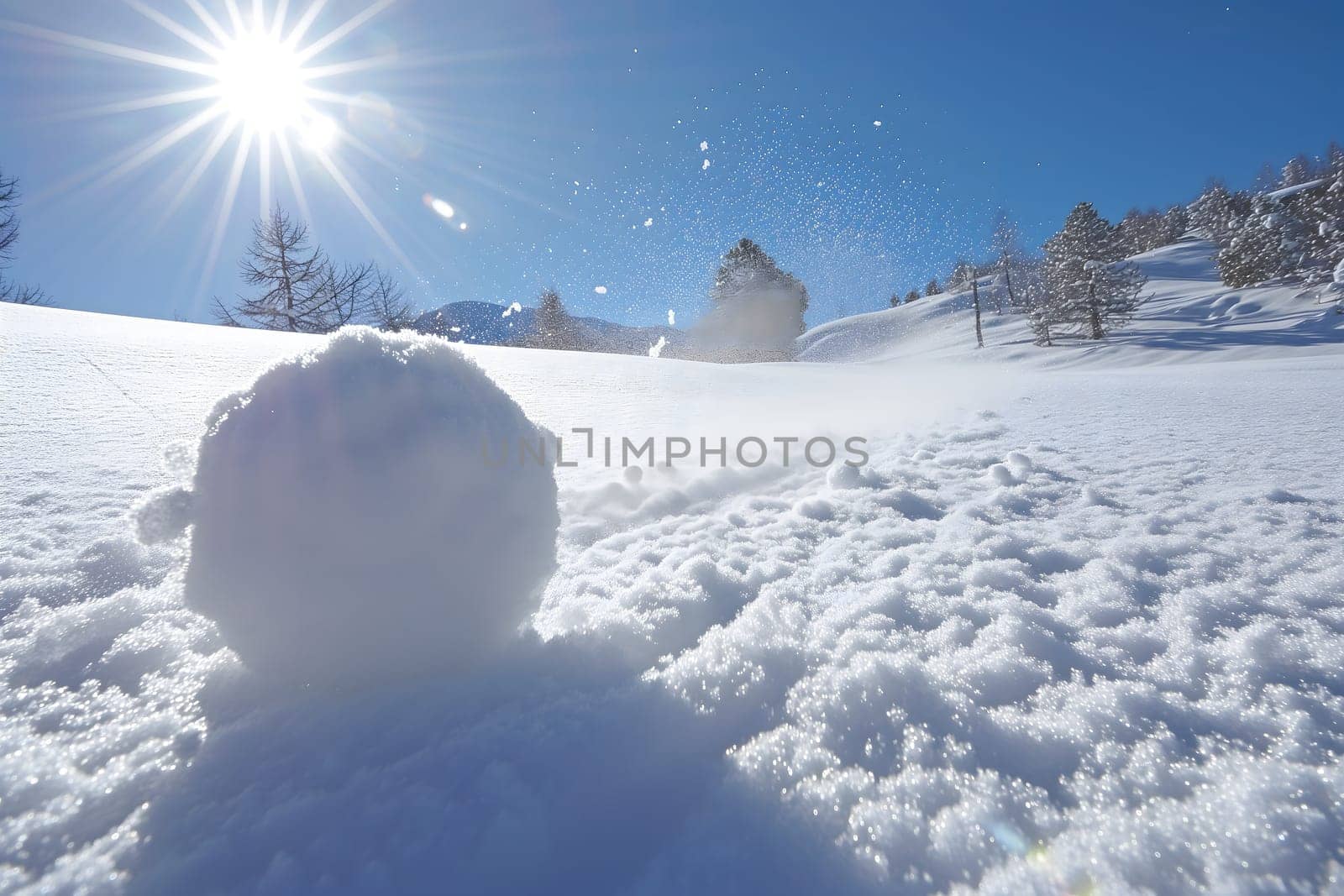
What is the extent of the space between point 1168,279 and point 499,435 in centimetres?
4664

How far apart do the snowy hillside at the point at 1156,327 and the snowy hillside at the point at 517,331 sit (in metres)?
13.9

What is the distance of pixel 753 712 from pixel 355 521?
1099 millimetres

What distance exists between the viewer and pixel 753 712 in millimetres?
1318

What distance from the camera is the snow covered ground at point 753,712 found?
0.95 m

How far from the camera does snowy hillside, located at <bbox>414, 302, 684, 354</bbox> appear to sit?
25484mm

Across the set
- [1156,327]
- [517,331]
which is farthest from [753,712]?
[517,331]

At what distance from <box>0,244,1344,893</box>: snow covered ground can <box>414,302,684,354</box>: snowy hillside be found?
1129 mm

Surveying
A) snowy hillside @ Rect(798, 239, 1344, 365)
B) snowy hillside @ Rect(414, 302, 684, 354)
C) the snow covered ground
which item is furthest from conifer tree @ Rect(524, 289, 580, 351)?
the snow covered ground

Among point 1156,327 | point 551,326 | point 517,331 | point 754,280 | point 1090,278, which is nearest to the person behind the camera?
point 1090,278

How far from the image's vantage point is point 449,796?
1.08 metres

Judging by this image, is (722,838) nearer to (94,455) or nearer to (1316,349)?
(94,455)

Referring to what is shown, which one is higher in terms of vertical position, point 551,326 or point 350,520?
point 551,326

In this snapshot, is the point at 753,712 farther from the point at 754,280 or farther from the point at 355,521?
the point at 754,280

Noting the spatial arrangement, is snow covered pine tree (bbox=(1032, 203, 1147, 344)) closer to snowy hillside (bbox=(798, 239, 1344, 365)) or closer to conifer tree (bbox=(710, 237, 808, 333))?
snowy hillside (bbox=(798, 239, 1344, 365))
